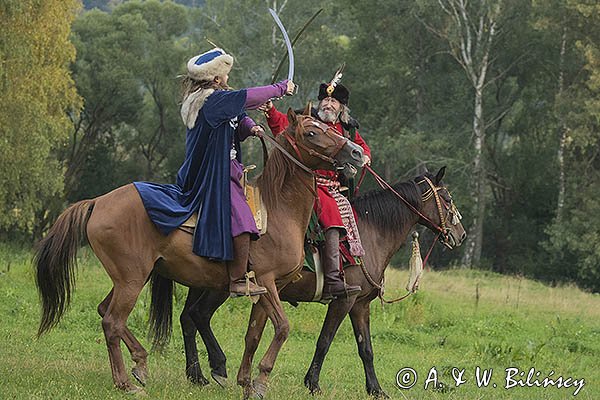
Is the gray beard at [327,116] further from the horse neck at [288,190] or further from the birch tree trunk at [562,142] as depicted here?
the birch tree trunk at [562,142]

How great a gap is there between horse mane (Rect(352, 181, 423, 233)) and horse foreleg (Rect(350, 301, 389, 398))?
87cm

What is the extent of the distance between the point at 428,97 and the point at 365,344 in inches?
1318

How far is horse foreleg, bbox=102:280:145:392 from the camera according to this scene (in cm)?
759

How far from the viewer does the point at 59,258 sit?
797cm

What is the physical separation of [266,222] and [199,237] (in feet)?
2.05

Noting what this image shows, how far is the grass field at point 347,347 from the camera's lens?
838cm

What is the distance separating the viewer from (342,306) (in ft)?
30.1

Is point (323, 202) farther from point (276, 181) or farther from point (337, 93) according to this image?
point (337, 93)

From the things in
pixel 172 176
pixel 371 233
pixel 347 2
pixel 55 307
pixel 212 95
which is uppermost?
pixel 347 2

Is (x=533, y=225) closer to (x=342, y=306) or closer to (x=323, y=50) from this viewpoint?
(x=323, y=50)

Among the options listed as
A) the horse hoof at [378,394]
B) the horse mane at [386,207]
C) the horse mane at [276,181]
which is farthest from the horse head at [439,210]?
the horse mane at [276,181]

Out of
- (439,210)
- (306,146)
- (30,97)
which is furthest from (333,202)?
(30,97)

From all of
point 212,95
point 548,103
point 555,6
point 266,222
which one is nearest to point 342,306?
point 266,222

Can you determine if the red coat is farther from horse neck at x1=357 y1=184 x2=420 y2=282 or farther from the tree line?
the tree line
